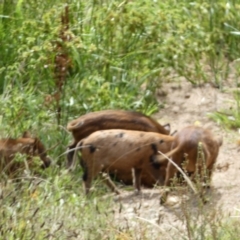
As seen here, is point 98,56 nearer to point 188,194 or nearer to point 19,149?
point 19,149

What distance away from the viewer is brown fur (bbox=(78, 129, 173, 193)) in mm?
6664

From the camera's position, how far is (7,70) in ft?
25.7

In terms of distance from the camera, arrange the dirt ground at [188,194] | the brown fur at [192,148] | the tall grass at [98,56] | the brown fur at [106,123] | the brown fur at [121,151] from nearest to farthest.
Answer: the dirt ground at [188,194], the brown fur at [192,148], the brown fur at [121,151], the brown fur at [106,123], the tall grass at [98,56]

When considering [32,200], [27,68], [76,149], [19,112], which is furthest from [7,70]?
[32,200]

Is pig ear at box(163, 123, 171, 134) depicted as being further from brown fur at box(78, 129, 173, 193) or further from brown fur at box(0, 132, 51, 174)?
brown fur at box(0, 132, 51, 174)

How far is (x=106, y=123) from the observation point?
6.90m

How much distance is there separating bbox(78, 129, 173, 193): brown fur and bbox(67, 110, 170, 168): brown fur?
0.17 meters

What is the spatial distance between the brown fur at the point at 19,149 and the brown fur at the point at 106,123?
0.20m

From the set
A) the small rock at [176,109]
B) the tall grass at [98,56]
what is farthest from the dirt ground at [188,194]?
the tall grass at [98,56]

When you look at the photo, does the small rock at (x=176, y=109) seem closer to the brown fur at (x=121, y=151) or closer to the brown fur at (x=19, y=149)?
the brown fur at (x=121, y=151)

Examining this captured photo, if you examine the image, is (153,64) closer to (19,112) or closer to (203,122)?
(203,122)

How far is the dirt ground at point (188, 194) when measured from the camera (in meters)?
5.78

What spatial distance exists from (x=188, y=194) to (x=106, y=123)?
134 centimetres

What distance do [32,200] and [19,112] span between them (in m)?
1.57
